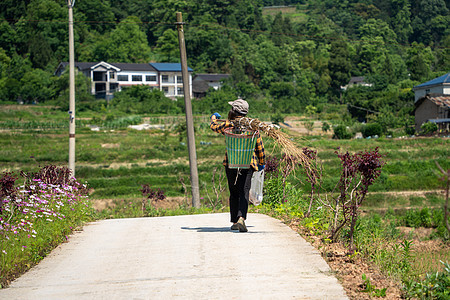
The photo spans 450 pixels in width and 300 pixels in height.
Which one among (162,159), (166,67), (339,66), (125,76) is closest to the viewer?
(162,159)

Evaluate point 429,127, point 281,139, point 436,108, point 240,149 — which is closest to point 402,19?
point 436,108

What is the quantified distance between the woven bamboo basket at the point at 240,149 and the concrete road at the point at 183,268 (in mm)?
922

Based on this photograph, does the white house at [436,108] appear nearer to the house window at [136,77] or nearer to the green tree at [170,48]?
the house window at [136,77]

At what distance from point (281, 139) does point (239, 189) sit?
2.83 feet

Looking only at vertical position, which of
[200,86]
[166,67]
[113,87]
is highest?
[166,67]

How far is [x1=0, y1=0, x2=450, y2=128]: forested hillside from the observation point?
68.6 m

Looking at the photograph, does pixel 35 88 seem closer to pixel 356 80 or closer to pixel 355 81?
pixel 355 81

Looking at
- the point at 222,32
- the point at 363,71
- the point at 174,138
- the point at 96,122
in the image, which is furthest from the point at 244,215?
the point at 222,32

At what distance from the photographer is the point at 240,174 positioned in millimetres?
7199

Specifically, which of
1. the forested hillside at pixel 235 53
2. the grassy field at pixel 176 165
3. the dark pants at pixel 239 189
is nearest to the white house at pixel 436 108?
the forested hillside at pixel 235 53

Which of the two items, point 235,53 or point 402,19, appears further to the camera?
point 402,19

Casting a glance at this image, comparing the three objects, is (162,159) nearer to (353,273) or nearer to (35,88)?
(353,273)

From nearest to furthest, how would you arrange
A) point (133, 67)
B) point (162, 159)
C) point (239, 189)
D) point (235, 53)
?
point (239, 189), point (162, 159), point (133, 67), point (235, 53)

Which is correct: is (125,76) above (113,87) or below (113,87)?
above
